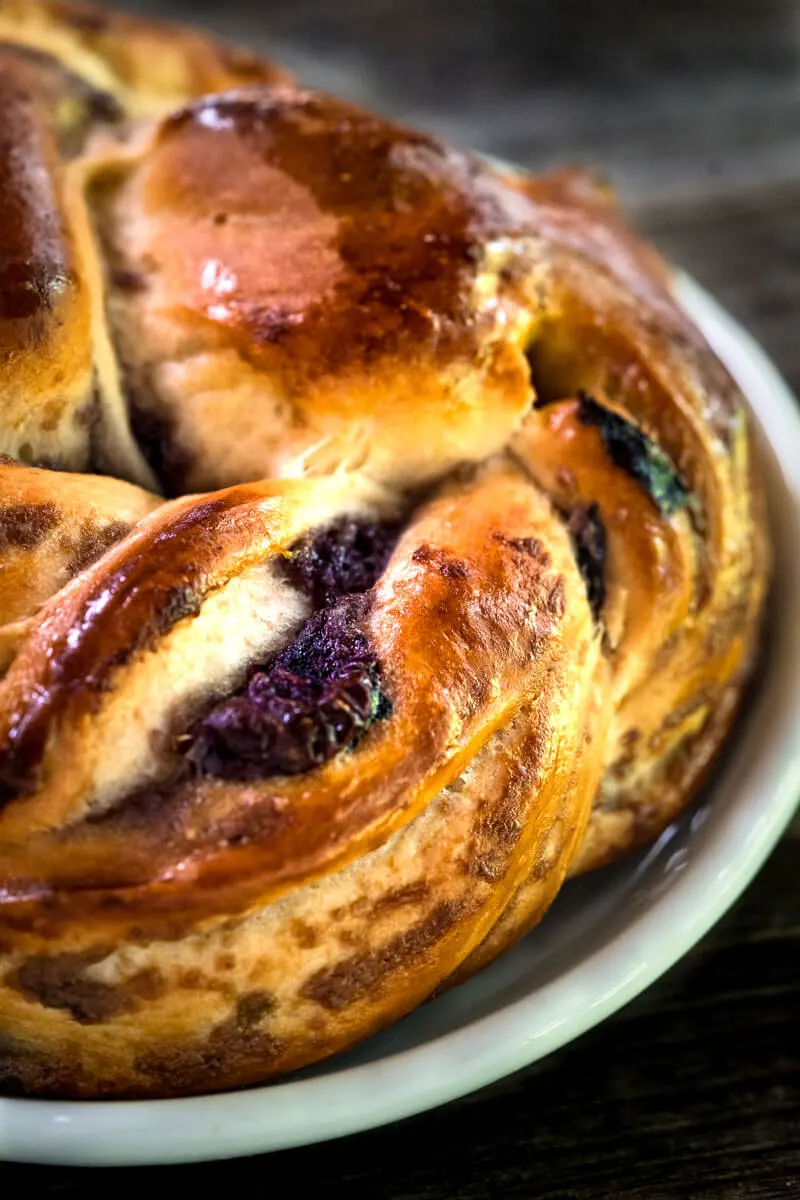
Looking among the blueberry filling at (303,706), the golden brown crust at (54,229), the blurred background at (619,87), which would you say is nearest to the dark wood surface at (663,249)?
the blurred background at (619,87)

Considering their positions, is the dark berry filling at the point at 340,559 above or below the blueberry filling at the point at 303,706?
above

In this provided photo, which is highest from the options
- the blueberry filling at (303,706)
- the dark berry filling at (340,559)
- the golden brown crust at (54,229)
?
the golden brown crust at (54,229)

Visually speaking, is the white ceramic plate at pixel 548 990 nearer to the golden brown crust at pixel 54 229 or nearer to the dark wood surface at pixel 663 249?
the dark wood surface at pixel 663 249

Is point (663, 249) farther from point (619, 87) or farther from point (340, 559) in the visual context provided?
point (340, 559)

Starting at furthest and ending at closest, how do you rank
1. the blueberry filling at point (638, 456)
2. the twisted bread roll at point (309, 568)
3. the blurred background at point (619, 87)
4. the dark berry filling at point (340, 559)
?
1. the blurred background at point (619, 87)
2. the blueberry filling at point (638, 456)
3. the dark berry filling at point (340, 559)
4. the twisted bread roll at point (309, 568)

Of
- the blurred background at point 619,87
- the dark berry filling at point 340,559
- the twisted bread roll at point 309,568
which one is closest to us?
the twisted bread roll at point 309,568

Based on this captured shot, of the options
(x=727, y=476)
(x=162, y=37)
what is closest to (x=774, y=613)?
(x=727, y=476)

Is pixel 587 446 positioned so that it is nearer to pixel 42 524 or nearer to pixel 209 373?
pixel 209 373

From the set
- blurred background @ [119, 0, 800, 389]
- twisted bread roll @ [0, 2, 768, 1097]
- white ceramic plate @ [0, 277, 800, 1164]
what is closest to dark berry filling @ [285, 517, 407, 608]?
twisted bread roll @ [0, 2, 768, 1097]
